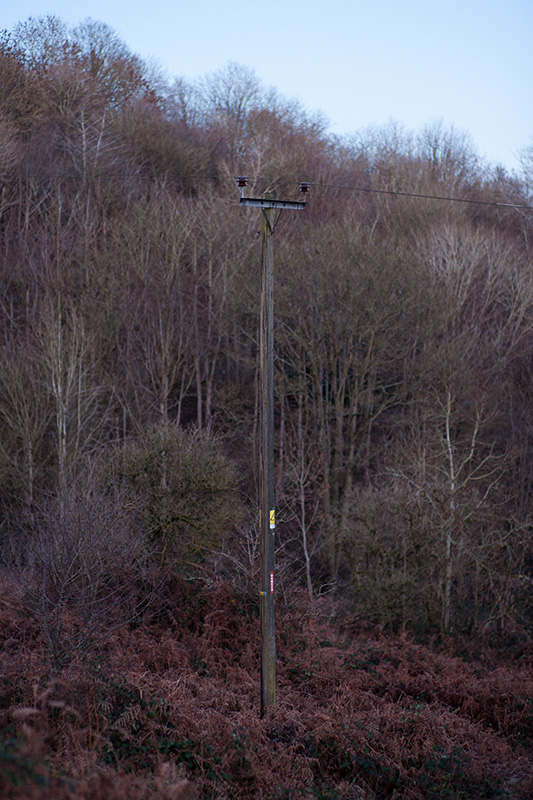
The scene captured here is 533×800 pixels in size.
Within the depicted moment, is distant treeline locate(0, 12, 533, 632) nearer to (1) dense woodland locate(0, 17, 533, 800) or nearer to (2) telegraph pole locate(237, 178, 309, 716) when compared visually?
(1) dense woodland locate(0, 17, 533, 800)

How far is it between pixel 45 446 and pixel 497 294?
18.6 m

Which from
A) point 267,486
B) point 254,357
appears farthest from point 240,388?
point 267,486

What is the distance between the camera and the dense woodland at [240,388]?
11.9 meters

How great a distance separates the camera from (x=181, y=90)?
47.2 metres

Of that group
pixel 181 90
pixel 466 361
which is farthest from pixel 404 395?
pixel 181 90

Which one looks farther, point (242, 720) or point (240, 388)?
point (240, 388)

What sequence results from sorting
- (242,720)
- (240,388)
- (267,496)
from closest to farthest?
(242,720) < (267,496) < (240,388)

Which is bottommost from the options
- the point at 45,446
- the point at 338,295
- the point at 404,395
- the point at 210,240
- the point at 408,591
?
the point at 408,591

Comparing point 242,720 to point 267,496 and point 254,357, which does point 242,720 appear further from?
point 254,357

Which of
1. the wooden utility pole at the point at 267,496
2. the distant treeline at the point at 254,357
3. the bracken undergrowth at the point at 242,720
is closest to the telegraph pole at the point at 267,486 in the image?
the wooden utility pole at the point at 267,496

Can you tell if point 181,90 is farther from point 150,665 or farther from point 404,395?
point 150,665

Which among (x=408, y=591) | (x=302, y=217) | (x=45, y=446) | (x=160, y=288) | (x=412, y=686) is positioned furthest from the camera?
(x=302, y=217)

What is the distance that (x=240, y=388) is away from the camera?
94.1 ft

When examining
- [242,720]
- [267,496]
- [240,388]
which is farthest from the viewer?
[240,388]
